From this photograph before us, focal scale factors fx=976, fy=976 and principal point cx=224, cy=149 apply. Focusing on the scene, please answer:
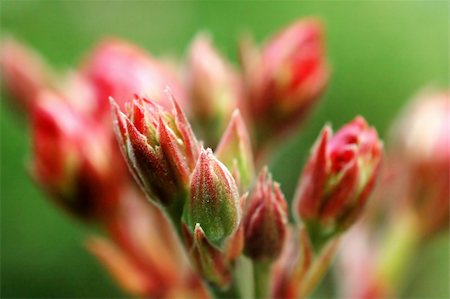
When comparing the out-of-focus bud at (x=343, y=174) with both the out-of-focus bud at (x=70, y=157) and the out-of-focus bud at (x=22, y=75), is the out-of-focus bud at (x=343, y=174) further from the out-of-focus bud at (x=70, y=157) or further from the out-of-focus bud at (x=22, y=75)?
the out-of-focus bud at (x=22, y=75)

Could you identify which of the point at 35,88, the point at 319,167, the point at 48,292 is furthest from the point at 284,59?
the point at 48,292

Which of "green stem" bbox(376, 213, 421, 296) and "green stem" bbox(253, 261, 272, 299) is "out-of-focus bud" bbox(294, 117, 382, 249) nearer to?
"green stem" bbox(253, 261, 272, 299)

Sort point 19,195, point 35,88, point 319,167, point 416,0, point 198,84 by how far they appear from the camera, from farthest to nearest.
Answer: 1. point 416,0
2. point 19,195
3. point 35,88
4. point 198,84
5. point 319,167

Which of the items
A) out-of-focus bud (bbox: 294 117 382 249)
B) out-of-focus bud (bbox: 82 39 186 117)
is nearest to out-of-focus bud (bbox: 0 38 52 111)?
out-of-focus bud (bbox: 82 39 186 117)

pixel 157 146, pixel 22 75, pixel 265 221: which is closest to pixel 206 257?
pixel 265 221

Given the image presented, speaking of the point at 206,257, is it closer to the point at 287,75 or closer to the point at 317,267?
the point at 317,267

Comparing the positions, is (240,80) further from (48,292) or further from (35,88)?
(48,292)

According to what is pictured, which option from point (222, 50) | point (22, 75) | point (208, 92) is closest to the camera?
point (208, 92)
